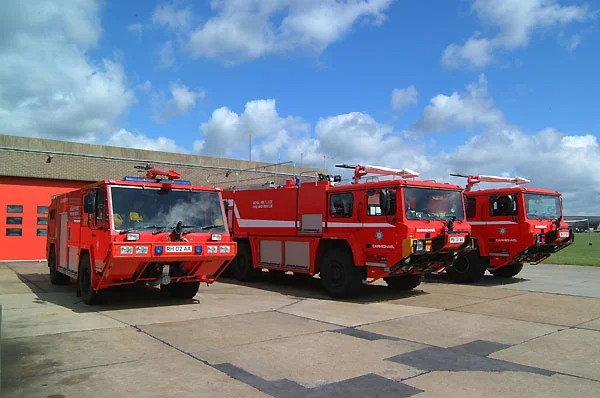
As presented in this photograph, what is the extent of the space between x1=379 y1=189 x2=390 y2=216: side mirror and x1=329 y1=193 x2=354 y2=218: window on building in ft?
3.41

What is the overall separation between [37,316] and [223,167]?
50.0 ft

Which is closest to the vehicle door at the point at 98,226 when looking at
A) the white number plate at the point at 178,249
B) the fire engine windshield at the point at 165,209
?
the fire engine windshield at the point at 165,209

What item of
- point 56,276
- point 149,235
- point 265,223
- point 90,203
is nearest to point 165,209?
point 149,235

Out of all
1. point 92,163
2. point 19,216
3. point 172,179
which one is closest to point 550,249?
point 172,179

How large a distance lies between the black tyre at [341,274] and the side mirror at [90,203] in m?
5.12

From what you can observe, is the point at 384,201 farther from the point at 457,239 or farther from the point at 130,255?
the point at 130,255

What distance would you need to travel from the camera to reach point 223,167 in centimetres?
2311

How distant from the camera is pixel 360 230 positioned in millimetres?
10547

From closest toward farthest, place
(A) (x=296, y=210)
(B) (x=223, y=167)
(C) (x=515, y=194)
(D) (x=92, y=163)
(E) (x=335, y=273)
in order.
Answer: (E) (x=335, y=273), (A) (x=296, y=210), (C) (x=515, y=194), (D) (x=92, y=163), (B) (x=223, y=167)

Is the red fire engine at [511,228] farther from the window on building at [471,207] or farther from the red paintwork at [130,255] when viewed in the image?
the red paintwork at [130,255]

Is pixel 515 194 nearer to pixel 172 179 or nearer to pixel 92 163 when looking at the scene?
pixel 172 179

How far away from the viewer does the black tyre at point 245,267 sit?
542 inches

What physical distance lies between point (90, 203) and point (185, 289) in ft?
8.76

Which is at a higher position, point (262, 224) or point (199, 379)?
point (262, 224)
